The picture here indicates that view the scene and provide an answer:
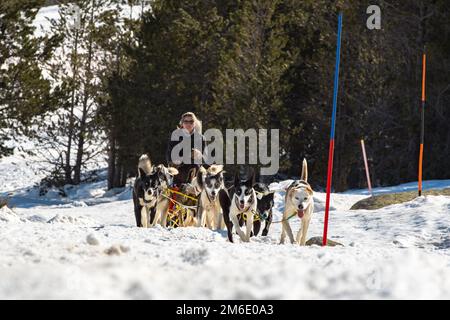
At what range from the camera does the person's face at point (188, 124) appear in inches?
420

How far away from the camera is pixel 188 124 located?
35.1ft

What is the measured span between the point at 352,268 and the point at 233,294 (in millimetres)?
1134

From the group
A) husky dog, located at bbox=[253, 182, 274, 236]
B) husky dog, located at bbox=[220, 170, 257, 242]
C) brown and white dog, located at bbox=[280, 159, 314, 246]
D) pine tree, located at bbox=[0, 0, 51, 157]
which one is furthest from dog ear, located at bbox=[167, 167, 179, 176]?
pine tree, located at bbox=[0, 0, 51, 157]

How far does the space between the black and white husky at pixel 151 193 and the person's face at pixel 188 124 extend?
647mm

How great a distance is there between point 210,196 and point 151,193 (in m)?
0.73

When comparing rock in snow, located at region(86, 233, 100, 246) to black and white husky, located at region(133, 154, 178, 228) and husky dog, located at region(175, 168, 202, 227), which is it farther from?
husky dog, located at region(175, 168, 202, 227)

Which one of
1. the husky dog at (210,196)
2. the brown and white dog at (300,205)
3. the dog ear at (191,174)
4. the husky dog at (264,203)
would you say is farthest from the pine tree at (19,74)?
the brown and white dog at (300,205)

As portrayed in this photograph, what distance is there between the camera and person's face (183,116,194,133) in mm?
10658

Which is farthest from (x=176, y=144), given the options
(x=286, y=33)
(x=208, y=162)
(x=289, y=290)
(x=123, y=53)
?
(x=123, y=53)

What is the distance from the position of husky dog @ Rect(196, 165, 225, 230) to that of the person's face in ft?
2.38

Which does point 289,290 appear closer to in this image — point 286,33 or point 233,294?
point 233,294

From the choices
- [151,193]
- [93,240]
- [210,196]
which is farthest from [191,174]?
[93,240]

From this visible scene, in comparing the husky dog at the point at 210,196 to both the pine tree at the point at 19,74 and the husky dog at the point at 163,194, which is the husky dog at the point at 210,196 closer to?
the husky dog at the point at 163,194

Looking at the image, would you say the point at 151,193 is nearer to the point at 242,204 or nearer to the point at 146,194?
the point at 146,194
